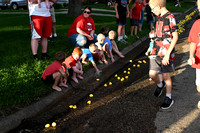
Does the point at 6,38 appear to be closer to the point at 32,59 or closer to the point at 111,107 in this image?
the point at 32,59

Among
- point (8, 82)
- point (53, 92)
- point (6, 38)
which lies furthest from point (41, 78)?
point (6, 38)

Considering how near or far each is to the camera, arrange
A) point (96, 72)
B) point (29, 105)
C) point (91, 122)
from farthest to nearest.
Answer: point (96, 72), point (29, 105), point (91, 122)

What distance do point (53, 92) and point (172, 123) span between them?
2.41 m

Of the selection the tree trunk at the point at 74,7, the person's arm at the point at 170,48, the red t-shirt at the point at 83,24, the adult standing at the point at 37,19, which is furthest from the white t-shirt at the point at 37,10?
the tree trunk at the point at 74,7

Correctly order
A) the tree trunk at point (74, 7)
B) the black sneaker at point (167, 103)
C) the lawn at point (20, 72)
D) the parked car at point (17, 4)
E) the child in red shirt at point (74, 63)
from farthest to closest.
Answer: the parked car at point (17, 4), the tree trunk at point (74, 7), the child in red shirt at point (74, 63), the lawn at point (20, 72), the black sneaker at point (167, 103)

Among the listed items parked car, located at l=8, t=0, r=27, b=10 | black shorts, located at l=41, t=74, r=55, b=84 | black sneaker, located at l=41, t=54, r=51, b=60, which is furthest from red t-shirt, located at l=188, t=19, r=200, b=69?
parked car, located at l=8, t=0, r=27, b=10

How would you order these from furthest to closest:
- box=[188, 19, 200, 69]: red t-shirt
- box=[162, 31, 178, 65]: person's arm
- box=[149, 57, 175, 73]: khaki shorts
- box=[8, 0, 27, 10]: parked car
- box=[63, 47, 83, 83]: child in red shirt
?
box=[8, 0, 27, 10]: parked car
box=[63, 47, 83, 83]: child in red shirt
box=[149, 57, 175, 73]: khaki shorts
box=[162, 31, 178, 65]: person's arm
box=[188, 19, 200, 69]: red t-shirt

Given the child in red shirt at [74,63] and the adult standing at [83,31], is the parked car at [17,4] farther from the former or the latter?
the child in red shirt at [74,63]

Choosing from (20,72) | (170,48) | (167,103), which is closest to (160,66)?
(170,48)

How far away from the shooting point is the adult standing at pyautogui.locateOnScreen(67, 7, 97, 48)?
612cm

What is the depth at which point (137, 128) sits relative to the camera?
3.25 meters

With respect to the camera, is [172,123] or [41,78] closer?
[172,123]

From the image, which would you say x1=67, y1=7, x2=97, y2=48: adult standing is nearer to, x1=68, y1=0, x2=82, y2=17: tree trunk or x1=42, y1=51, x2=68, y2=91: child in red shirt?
x1=42, y1=51, x2=68, y2=91: child in red shirt

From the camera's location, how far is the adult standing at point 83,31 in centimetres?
612
